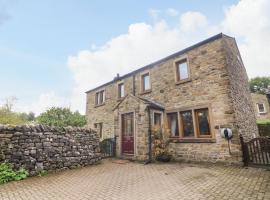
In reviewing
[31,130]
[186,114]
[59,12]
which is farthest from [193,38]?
[31,130]

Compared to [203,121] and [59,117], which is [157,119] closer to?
[203,121]

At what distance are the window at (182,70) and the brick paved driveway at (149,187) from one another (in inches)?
227

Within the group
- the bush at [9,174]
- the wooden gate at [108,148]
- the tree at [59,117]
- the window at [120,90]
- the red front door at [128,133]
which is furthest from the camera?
the window at [120,90]

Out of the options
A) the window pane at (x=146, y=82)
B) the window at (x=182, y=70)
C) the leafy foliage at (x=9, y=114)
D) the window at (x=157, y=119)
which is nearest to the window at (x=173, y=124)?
the window at (x=157, y=119)

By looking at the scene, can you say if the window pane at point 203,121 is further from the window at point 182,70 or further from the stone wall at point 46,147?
the stone wall at point 46,147

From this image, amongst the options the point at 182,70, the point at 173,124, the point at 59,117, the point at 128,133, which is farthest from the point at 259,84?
the point at 59,117

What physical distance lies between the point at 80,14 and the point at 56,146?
23.7ft

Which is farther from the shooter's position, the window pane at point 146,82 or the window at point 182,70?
the window pane at point 146,82

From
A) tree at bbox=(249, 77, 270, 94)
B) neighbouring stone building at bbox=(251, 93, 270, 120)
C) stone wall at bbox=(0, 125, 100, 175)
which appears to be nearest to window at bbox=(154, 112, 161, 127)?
stone wall at bbox=(0, 125, 100, 175)

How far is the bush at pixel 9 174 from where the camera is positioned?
5770 mm

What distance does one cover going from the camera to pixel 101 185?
16.9 ft

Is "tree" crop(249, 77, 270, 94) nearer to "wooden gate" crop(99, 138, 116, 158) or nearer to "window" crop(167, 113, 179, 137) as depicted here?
"window" crop(167, 113, 179, 137)

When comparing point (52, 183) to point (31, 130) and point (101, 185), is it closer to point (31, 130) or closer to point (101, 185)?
point (101, 185)

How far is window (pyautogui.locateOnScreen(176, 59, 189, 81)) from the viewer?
10116 millimetres
